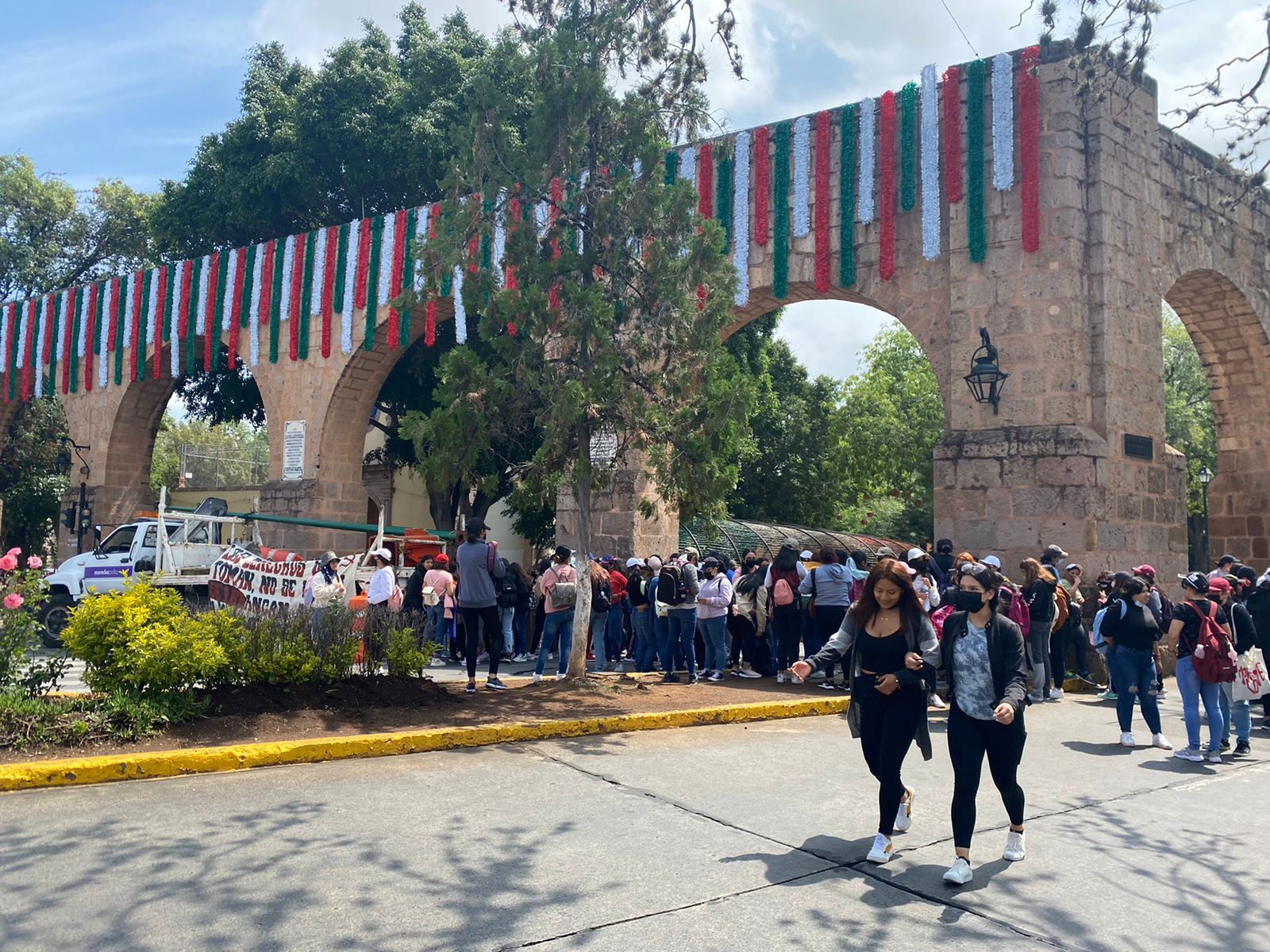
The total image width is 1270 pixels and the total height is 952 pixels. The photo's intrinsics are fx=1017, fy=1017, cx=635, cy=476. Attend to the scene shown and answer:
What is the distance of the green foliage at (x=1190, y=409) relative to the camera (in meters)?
31.2

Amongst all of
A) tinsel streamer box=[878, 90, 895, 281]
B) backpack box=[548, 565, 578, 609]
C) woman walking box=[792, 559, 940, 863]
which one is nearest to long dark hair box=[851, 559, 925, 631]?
woman walking box=[792, 559, 940, 863]

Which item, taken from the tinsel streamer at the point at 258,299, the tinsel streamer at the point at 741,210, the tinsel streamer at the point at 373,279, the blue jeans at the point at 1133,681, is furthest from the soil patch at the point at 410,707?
the tinsel streamer at the point at 258,299

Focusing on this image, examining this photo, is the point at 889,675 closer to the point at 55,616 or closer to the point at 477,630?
the point at 477,630

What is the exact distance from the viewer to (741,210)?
50.7ft

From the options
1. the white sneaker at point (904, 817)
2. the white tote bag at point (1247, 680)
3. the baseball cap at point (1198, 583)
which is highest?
the baseball cap at point (1198, 583)

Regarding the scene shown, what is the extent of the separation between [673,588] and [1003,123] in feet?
25.3

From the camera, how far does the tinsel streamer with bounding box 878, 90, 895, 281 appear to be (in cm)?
1427

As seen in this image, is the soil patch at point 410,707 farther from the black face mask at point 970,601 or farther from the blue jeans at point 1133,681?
the black face mask at point 970,601

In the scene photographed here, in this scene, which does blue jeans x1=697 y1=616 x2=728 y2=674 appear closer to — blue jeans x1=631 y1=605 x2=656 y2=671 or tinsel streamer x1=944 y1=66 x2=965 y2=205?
blue jeans x1=631 y1=605 x2=656 y2=671

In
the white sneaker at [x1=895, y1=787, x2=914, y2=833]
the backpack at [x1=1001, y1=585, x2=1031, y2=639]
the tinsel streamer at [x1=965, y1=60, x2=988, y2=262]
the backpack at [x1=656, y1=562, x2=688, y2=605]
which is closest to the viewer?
the white sneaker at [x1=895, y1=787, x2=914, y2=833]

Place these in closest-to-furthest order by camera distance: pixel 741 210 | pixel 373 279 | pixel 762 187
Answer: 1. pixel 762 187
2. pixel 741 210
3. pixel 373 279

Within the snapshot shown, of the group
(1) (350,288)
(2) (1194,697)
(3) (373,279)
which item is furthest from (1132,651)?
(1) (350,288)

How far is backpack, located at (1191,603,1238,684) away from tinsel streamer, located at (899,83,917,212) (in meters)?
7.99

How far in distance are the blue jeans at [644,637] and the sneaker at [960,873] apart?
7601 mm
